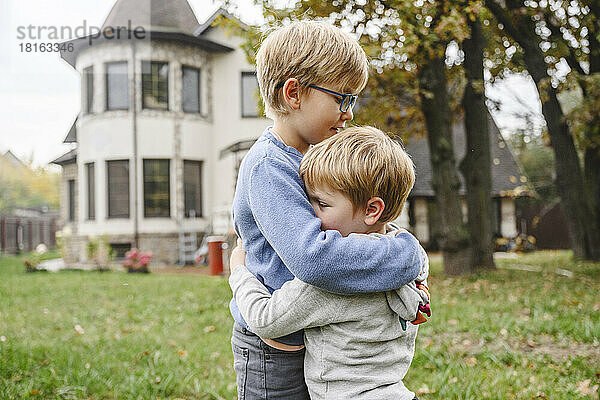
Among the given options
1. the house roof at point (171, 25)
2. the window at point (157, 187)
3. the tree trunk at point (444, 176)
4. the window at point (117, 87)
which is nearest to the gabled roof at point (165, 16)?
the house roof at point (171, 25)

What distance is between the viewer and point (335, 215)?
1690mm

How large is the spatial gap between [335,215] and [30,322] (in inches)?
234

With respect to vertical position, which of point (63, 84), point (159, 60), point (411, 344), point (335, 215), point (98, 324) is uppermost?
point (159, 60)

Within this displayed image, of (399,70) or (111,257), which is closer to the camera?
(399,70)

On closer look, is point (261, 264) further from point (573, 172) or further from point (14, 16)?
point (573, 172)

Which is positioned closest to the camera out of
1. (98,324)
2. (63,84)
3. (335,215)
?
(335,215)

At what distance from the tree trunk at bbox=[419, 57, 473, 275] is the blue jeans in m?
9.20

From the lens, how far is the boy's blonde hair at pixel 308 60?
5.79 feet

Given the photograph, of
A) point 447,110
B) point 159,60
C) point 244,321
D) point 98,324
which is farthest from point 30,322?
point 159,60

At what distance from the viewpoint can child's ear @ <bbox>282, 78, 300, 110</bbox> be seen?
1782mm

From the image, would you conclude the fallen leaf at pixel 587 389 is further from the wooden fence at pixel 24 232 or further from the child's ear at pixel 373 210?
the wooden fence at pixel 24 232

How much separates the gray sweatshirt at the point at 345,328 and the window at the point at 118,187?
15543mm

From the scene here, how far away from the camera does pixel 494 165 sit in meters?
23.2

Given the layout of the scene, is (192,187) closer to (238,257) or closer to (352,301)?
(238,257)
